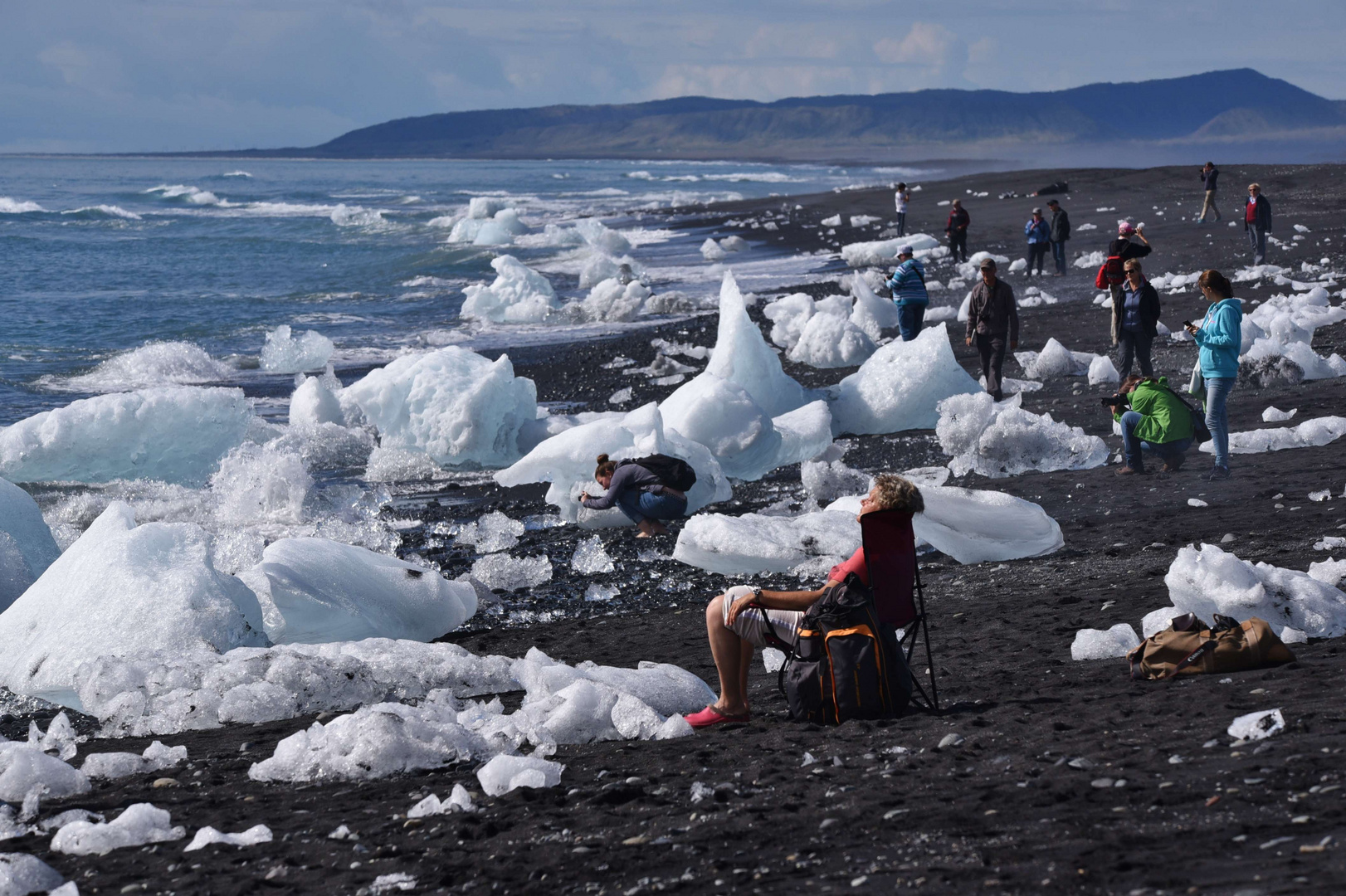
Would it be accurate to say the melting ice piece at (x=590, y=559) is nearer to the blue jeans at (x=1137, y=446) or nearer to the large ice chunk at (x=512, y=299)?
the blue jeans at (x=1137, y=446)

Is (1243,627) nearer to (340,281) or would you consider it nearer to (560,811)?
(560,811)

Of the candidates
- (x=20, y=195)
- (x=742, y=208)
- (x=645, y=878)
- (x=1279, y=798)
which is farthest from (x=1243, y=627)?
(x=20, y=195)

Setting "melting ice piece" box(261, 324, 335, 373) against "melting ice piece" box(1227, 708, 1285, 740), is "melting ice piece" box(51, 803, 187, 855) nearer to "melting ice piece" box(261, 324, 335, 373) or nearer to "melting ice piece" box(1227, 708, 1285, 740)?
"melting ice piece" box(1227, 708, 1285, 740)

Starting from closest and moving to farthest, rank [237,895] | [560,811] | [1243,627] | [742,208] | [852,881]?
1. [852,881]
2. [237,895]
3. [560,811]
4. [1243,627]
5. [742,208]

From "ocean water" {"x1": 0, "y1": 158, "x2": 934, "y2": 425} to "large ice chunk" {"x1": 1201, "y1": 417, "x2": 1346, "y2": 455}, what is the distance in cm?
1201

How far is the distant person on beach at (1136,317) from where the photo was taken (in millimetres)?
10391

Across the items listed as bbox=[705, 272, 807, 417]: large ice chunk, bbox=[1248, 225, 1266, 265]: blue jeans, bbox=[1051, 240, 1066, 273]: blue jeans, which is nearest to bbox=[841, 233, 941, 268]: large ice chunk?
bbox=[1051, 240, 1066, 273]: blue jeans

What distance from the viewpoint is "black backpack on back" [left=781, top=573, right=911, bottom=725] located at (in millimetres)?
4410

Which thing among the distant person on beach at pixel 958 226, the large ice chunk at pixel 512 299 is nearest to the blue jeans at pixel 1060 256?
the distant person on beach at pixel 958 226

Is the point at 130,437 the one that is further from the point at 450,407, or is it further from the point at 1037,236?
the point at 1037,236

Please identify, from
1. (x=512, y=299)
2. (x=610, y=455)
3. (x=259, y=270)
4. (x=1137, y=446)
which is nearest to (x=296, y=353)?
(x=512, y=299)

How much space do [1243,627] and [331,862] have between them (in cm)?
360

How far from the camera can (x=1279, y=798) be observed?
10.3 ft

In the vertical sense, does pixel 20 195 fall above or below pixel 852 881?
above
